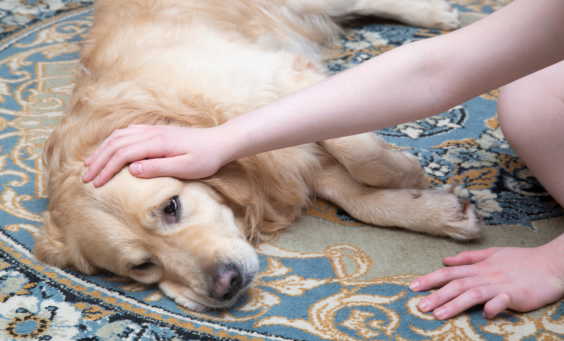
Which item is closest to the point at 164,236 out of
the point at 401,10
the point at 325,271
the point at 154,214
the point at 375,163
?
the point at 154,214

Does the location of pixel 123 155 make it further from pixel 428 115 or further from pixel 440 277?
pixel 440 277

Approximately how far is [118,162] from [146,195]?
0.41ft

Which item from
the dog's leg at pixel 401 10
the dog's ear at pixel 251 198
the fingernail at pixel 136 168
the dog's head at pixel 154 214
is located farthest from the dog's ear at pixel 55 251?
the dog's leg at pixel 401 10

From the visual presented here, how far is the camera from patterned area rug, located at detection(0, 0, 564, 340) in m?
1.35

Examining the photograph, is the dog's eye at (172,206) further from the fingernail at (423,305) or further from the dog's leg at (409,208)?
the fingernail at (423,305)

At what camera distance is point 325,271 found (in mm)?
1556

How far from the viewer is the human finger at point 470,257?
4.77ft

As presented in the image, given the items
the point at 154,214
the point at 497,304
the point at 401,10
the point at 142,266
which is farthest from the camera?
the point at 401,10

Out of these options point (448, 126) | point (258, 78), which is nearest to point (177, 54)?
point (258, 78)

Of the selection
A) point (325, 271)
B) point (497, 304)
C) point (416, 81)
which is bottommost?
point (325, 271)

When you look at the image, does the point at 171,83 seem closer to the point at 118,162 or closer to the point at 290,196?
the point at 118,162

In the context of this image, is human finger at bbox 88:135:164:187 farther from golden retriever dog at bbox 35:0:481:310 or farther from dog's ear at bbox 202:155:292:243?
dog's ear at bbox 202:155:292:243

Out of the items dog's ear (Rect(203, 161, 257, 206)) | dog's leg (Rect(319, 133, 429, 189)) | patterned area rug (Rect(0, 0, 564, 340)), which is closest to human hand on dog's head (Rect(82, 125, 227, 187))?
dog's ear (Rect(203, 161, 257, 206))

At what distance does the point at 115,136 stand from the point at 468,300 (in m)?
1.14
